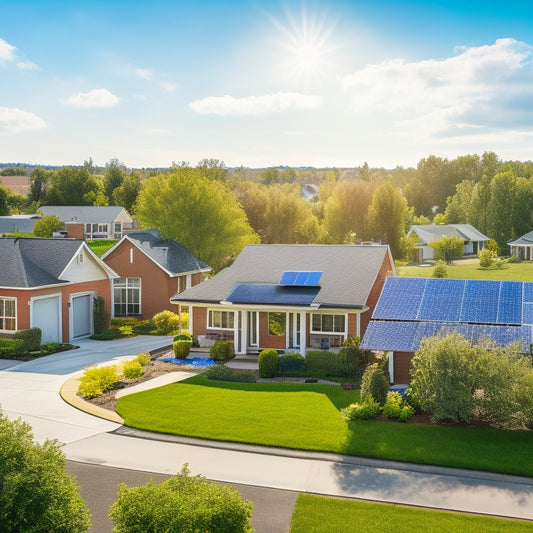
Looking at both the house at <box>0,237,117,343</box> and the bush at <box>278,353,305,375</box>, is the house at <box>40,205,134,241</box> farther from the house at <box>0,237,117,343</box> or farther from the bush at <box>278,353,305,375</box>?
the bush at <box>278,353,305,375</box>

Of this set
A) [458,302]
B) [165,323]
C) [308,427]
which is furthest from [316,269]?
[308,427]

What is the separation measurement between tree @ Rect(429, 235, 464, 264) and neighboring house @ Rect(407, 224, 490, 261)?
213cm

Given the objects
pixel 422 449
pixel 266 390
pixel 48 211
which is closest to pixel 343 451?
pixel 422 449

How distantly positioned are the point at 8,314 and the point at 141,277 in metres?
9.36

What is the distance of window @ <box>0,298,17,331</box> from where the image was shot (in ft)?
93.2

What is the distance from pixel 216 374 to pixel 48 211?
75.6 meters

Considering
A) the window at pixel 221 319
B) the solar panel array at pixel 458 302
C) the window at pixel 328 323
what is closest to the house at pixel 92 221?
the window at pixel 221 319

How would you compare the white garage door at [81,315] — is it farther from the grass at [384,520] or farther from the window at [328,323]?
the grass at [384,520]

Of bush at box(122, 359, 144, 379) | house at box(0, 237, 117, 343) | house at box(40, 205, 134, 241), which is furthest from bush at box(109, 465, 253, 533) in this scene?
house at box(40, 205, 134, 241)

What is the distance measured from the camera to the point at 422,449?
15.1 metres

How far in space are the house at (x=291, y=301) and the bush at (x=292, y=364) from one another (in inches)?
58.2

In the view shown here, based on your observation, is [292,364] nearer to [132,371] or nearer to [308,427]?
[132,371]

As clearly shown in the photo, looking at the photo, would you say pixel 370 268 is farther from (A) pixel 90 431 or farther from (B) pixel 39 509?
(B) pixel 39 509

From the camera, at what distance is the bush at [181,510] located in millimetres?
8031
